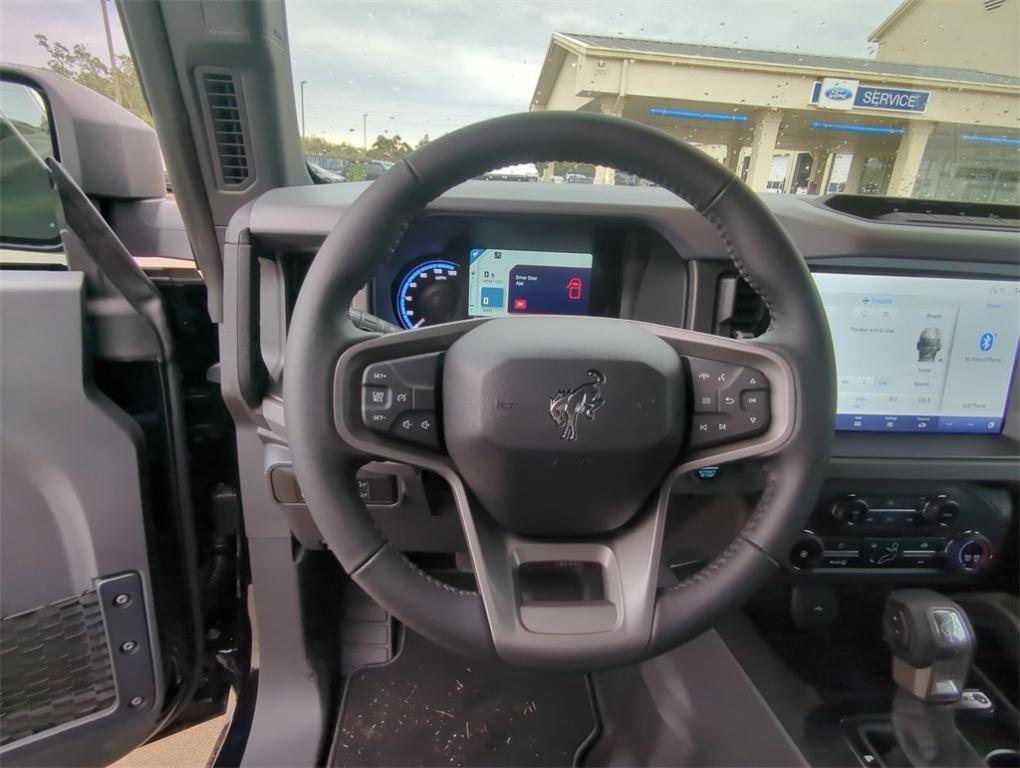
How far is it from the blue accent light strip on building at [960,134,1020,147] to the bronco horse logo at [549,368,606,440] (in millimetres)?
1214

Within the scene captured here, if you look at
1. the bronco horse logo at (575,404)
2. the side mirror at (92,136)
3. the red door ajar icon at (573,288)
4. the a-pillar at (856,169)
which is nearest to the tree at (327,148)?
the side mirror at (92,136)

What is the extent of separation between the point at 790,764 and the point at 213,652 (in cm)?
122

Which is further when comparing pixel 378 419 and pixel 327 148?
pixel 327 148

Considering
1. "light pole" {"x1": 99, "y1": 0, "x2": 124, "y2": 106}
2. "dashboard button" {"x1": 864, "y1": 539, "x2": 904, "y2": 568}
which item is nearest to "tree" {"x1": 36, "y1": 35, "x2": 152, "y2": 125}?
"light pole" {"x1": 99, "y1": 0, "x2": 124, "y2": 106}

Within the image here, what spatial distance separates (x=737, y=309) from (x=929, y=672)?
89 cm

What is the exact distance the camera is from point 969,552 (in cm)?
Answer: 134

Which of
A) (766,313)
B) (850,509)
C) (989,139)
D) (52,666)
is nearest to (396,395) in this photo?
(766,313)

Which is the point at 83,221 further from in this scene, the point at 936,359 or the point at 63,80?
the point at 936,359

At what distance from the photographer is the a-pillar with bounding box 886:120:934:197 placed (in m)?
1.30

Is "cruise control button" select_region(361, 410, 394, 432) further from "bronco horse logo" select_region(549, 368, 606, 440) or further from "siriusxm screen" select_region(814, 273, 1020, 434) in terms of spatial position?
"siriusxm screen" select_region(814, 273, 1020, 434)

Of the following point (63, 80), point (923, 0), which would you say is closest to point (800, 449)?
point (923, 0)

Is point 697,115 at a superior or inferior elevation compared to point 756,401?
superior

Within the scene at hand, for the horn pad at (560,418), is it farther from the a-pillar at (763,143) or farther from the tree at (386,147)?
the a-pillar at (763,143)

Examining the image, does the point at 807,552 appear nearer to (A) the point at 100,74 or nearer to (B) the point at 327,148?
(B) the point at 327,148
